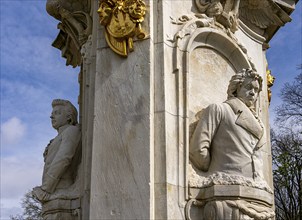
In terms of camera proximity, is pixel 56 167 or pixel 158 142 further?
pixel 56 167

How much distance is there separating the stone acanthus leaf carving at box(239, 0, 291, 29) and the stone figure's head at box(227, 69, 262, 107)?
1957mm

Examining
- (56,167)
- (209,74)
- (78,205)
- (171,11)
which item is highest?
(171,11)

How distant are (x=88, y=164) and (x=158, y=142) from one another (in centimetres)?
102

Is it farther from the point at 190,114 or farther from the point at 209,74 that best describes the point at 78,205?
the point at 209,74

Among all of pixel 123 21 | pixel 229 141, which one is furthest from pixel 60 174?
pixel 229 141

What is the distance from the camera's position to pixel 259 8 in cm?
933

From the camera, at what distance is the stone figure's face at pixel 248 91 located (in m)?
7.49

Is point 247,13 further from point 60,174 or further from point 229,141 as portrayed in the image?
point 60,174

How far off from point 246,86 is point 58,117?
280 centimetres

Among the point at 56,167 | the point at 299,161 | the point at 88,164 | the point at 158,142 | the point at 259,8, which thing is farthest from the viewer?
the point at 299,161

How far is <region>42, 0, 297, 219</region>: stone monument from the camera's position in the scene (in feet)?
22.0

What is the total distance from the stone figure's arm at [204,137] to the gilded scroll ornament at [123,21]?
1259 millimetres

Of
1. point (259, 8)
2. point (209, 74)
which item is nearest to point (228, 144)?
point (209, 74)

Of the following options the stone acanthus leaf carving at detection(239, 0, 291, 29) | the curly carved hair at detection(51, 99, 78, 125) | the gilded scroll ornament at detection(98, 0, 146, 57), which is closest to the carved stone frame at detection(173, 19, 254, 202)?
the gilded scroll ornament at detection(98, 0, 146, 57)
